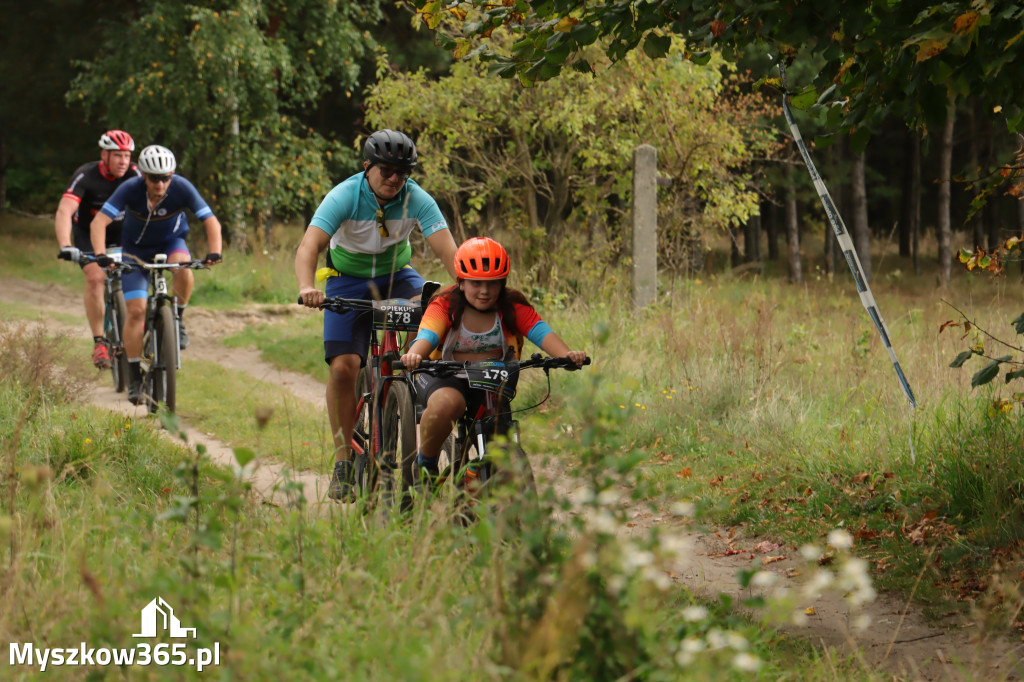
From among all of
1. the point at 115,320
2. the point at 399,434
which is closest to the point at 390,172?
the point at 399,434

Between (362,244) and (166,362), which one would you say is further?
(166,362)

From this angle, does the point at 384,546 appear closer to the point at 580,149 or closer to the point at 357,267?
the point at 357,267

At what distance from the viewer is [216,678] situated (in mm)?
2590

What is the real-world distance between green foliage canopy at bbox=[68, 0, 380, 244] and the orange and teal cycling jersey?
46.9 feet

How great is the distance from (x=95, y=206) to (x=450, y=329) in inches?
231

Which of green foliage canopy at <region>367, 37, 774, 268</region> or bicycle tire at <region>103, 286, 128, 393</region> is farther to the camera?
green foliage canopy at <region>367, 37, 774, 268</region>

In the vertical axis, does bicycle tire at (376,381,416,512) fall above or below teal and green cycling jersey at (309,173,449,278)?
below

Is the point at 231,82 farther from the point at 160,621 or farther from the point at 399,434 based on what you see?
the point at 160,621

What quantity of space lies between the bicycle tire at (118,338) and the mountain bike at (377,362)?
4122mm

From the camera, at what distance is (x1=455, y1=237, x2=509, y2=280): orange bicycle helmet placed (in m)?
4.65

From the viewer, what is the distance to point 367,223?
219 inches

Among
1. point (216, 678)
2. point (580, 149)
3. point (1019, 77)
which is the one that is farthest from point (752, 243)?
point (216, 678)

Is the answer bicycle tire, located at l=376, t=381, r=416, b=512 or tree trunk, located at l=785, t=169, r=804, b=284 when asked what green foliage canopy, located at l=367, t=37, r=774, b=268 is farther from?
tree trunk, located at l=785, t=169, r=804, b=284

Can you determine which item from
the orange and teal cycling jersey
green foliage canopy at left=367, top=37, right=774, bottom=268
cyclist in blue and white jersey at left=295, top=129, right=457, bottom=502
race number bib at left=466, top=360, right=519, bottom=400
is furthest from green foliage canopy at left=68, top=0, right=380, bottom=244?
race number bib at left=466, top=360, right=519, bottom=400
